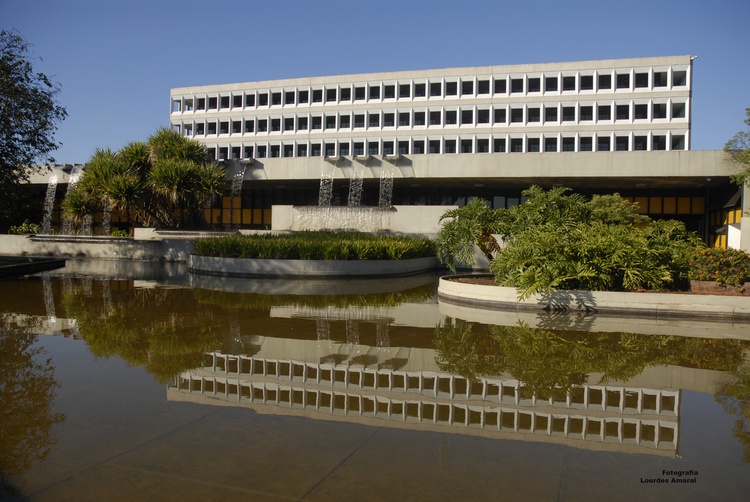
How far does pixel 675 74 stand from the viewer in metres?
54.5


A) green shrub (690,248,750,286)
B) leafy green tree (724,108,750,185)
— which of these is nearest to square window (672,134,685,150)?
leafy green tree (724,108,750,185)

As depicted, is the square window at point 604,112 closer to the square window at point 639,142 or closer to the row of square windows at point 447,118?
the row of square windows at point 447,118

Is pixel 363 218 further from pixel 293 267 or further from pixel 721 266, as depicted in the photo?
pixel 721 266

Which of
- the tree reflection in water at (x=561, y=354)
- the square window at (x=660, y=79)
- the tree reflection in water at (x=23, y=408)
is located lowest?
the tree reflection in water at (x=23, y=408)

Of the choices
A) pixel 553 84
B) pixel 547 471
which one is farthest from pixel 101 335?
pixel 553 84

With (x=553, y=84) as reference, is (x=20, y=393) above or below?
below

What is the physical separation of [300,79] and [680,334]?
6029 centimetres

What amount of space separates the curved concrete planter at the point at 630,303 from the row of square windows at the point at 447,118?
4899 centimetres

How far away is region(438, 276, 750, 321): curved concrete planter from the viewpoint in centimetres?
1120

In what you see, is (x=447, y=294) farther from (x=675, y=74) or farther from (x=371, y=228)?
(x=675, y=74)

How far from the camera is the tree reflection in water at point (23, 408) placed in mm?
4246

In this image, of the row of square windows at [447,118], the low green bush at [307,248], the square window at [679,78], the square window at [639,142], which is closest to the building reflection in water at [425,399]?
the low green bush at [307,248]

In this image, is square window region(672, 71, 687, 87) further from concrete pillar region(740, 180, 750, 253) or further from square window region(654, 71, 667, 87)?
concrete pillar region(740, 180, 750, 253)

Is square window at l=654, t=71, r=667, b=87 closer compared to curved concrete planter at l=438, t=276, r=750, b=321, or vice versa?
curved concrete planter at l=438, t=276, r=750, b=321
